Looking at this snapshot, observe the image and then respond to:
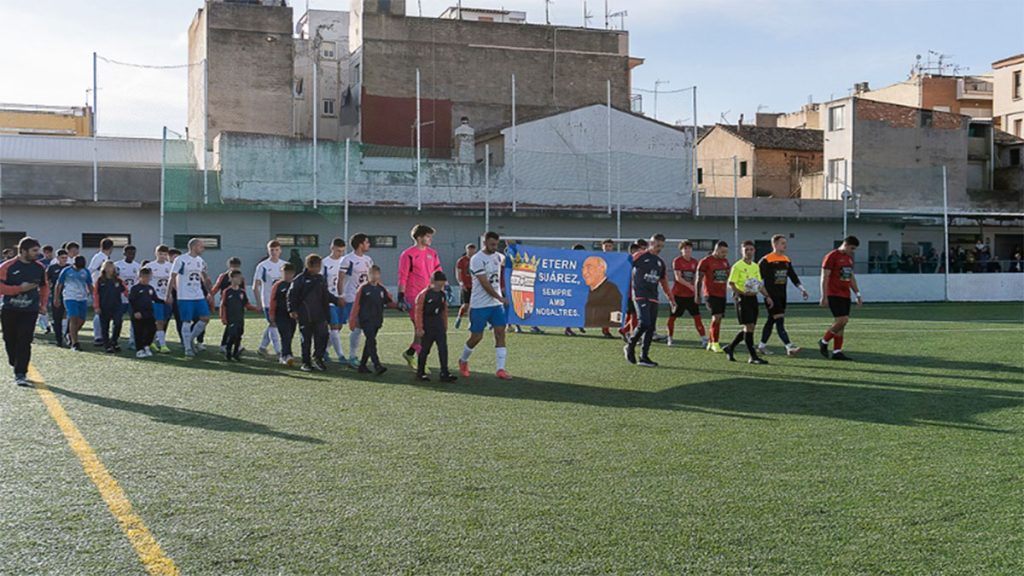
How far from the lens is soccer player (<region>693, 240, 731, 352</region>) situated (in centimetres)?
1677

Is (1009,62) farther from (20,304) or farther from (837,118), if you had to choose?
(20,304)

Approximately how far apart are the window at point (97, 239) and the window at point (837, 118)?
118 feet

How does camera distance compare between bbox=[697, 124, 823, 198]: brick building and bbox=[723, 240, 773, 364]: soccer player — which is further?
bbox=[697, 124, 823, 198]: brick building

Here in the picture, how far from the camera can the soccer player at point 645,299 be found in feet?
49.2

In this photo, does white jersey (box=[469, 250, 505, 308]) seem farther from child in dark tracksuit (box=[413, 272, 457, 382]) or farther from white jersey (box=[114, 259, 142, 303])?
white jersey (box=[114, 259, 142, 303])

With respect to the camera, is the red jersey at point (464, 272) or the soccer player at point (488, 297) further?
the red jersey at point (464, 272)

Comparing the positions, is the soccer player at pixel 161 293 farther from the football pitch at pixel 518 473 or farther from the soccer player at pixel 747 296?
the soccer player at pixel 747 296

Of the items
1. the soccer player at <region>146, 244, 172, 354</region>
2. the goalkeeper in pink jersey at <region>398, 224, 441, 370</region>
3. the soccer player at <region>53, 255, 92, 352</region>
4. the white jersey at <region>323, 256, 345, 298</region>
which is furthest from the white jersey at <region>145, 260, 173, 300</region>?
the goalkeeper in pink jersey at <region>398, 224, 441, 370</region>

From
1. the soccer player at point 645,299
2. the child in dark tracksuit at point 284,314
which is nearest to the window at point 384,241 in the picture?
the child in dark tracksuit at point 284,314

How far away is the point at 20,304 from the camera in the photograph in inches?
514

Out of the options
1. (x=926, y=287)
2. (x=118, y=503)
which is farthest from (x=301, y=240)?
(x=118, y=503)

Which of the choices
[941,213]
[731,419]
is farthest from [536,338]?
[941,213]

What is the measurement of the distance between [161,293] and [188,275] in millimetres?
899

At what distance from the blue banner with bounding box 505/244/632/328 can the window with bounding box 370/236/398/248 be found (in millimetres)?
18395
